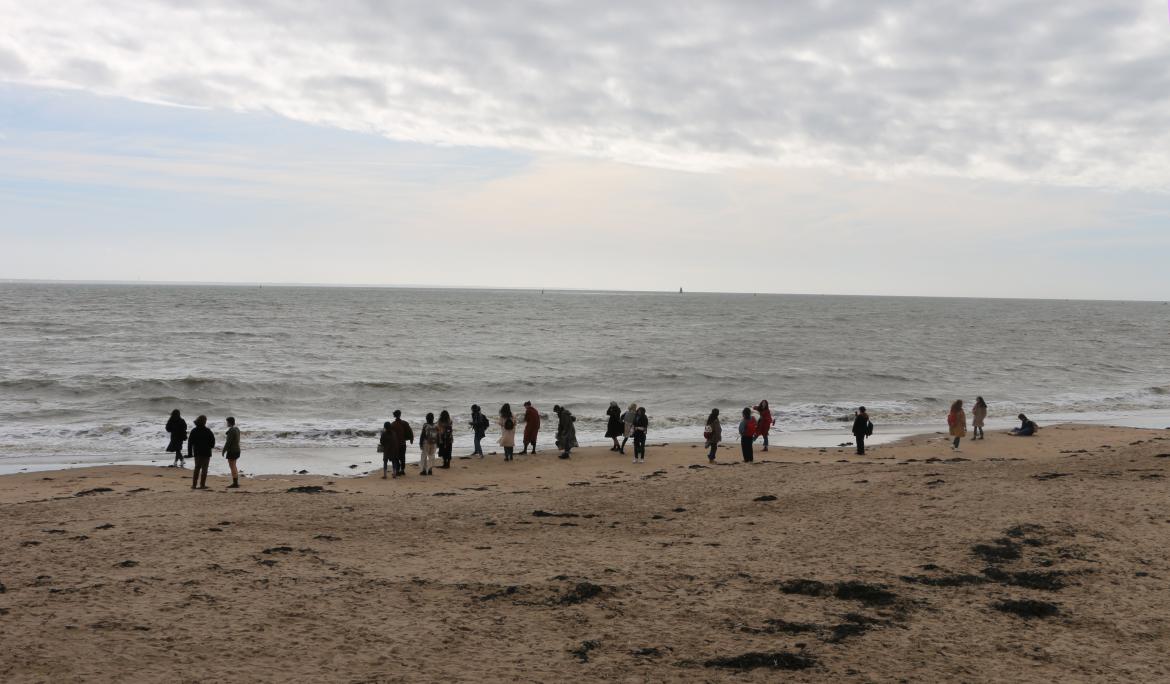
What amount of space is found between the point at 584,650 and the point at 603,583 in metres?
1.71

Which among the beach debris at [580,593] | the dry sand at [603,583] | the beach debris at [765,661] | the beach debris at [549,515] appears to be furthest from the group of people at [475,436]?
the beach debris at [765,661]

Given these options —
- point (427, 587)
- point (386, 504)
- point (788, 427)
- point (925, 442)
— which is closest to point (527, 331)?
point (788, 427)

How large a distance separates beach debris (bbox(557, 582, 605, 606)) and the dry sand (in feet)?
0.10

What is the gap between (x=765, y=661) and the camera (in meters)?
6.85

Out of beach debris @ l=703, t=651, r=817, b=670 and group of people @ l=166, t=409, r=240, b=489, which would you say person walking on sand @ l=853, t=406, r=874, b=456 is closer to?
beach debris @ l=703, t=651, r=817, b=670

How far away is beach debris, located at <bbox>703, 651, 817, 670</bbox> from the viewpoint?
266 inches

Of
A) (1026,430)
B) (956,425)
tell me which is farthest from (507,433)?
(1026,430)

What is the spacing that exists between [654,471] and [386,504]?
21.9 feet

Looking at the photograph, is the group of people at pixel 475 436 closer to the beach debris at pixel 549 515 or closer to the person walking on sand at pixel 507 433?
the person walking on sand at pixel 507 433

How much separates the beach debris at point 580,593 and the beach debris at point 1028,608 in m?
4.03

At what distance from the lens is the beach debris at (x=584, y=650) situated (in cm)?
702

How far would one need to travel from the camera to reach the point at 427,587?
8.82 m

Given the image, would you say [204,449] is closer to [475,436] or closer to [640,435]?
[475,436]

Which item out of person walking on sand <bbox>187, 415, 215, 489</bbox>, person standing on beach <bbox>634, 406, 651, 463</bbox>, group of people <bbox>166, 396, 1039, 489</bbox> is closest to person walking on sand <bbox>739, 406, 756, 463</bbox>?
group of people <bbox>166, 396, 1039, 489</bbox>
